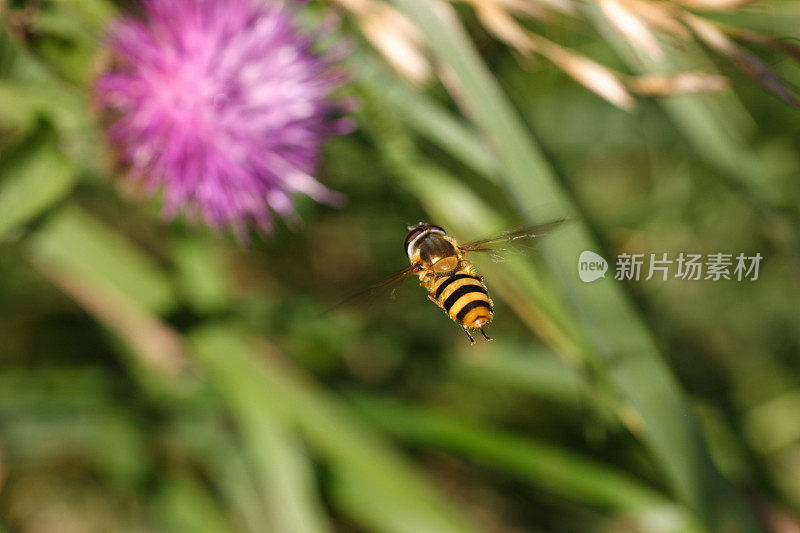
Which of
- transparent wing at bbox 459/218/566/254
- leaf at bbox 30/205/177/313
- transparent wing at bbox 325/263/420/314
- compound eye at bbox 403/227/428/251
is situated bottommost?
transparent wing at bbox 325/263/420/314

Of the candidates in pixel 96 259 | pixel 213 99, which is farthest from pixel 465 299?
pixel 96 259

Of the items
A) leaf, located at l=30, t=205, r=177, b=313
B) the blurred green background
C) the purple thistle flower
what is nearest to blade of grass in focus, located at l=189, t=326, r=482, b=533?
the blurred green background

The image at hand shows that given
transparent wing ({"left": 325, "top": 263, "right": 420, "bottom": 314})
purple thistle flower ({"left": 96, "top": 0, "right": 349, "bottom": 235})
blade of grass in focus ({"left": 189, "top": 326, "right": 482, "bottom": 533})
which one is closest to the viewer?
transparent wing ({"left": 325, "top": 263, "right": 420, "bottom": 314})

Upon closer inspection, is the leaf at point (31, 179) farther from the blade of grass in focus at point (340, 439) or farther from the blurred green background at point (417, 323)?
the blade of grass in focus at point (340, 439)

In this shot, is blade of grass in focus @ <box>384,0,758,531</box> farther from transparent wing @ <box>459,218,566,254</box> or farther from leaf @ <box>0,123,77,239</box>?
leaf @ <box>0,123,77,239</box>

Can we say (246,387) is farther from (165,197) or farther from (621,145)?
(621,145)

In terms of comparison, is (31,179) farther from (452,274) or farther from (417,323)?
(417,323)

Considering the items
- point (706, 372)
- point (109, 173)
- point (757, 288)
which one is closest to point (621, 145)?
point (757, 288)
